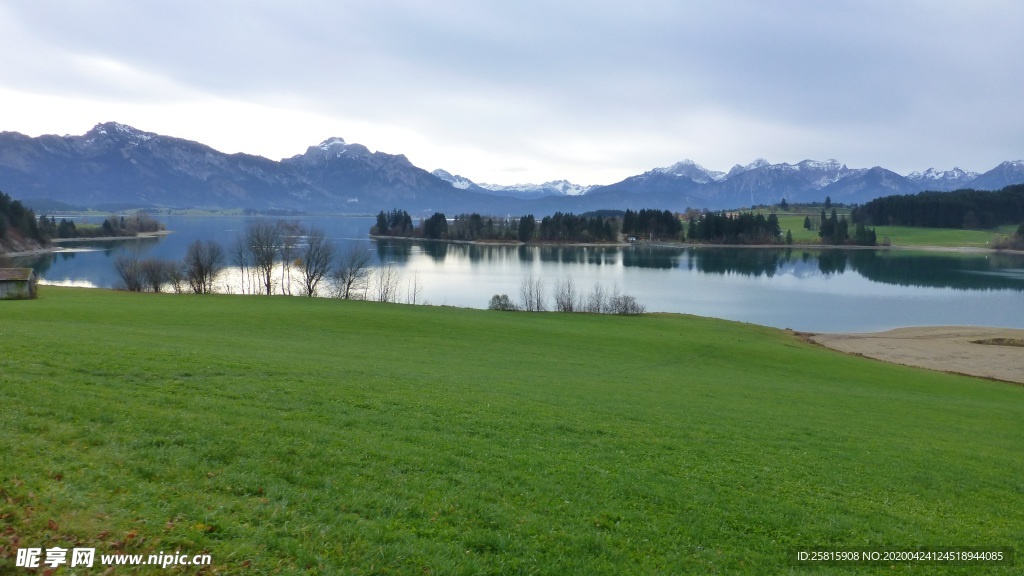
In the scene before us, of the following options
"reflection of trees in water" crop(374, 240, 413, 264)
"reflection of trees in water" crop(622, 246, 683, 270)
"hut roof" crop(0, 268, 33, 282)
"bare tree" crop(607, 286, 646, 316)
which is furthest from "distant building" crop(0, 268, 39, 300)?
"reflection of trees in water" crop(622, 246, 683, 270)

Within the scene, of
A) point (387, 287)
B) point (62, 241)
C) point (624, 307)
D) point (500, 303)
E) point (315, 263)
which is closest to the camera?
point (624, 307)

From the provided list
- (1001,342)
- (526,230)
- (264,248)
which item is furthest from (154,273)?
(526,230)

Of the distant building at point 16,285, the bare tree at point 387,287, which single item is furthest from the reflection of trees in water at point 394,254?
the distant building at point 16,285

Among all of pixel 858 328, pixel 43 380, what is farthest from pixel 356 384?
pixel 858 328

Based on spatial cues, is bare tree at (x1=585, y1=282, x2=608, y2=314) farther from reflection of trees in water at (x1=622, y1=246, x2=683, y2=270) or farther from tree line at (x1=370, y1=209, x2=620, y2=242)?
tree line at (x1=370, y1=209, x2=620, y2=242)

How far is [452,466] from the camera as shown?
10234mm

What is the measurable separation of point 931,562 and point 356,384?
42.7 feet

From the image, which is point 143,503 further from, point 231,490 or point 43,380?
point 43,380

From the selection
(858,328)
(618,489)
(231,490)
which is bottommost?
(858,328)

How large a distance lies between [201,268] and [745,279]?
280 ft

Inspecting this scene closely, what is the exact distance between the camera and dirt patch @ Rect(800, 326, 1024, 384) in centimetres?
A: 4084

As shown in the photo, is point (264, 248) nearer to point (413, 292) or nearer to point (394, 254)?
Result: point (413, 292)

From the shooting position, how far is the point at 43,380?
1245cm

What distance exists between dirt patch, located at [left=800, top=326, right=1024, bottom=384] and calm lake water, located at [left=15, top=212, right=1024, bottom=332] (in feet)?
19.3
